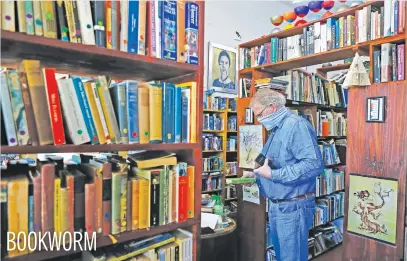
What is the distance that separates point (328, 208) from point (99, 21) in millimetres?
3243

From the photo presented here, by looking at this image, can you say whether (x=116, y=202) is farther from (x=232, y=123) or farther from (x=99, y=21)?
(x=232, y=123)

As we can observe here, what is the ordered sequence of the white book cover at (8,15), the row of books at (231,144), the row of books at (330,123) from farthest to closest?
the row of books at (231,144) < the row of books at (330,123) < the white book cover at (8,15)

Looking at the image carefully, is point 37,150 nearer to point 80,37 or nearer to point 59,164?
point 59,164

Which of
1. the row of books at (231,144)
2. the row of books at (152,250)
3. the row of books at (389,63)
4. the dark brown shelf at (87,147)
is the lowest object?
the row of books at (152,250)

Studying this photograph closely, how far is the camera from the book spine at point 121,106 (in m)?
1.08

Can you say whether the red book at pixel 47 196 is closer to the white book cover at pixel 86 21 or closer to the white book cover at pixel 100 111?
the white book cover at pixel 100 111

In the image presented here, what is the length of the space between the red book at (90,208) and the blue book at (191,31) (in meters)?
0.66

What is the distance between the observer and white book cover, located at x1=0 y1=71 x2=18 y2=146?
2.85 feet

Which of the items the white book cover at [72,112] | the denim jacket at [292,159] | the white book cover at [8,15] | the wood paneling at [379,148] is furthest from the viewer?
the wood paneling at [379,148]

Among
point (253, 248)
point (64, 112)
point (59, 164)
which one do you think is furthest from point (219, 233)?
point (64, 112)

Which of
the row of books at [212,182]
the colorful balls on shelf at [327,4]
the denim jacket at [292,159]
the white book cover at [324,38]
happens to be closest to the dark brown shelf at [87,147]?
the denim jacket at [292,159]

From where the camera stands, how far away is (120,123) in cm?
108

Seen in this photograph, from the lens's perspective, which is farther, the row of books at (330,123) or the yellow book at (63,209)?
the row of books at (330,123)

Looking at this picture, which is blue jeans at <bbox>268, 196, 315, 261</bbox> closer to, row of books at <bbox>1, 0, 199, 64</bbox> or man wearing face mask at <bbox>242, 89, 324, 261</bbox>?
man wearing face mask at <bbox>242, 89, 324, 261</bbox>
